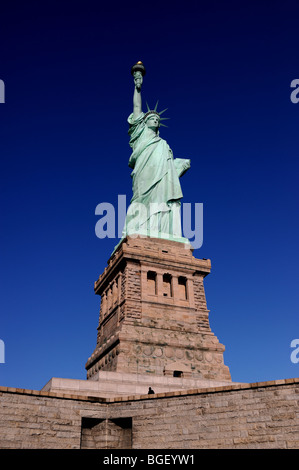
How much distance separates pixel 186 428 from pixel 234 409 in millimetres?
1576

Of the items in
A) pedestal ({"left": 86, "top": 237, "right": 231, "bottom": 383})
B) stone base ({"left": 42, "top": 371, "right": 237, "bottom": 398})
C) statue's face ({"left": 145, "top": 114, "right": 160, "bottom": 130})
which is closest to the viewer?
stone base ({"left": 42, "top": 371, "right": 237, "bottom": 398})

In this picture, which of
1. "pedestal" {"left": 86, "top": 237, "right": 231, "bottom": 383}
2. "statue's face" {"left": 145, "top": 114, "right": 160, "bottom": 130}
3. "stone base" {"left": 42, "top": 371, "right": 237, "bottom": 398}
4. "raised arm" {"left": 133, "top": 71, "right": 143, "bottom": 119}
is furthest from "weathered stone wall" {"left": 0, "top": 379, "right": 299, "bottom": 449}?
"raised arm" {"left": 133, "top": 71, "right": 143, "bottom": 119}

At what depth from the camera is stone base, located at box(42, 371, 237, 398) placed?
18.1 meters

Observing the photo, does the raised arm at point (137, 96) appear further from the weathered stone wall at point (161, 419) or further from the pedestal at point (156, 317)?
the weathered stone wall at point (161, 419)

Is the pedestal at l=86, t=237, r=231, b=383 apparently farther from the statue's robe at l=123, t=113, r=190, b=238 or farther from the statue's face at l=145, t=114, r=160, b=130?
the statue's face at l=145, t=114, r=160, b=130

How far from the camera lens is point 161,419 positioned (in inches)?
530

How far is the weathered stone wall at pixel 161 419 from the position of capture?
12.3 meters

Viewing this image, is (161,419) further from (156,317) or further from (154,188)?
(154,188)

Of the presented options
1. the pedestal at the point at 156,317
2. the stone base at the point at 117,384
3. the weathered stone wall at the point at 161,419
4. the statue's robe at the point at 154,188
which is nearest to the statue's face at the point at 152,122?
the statue's robe at the point at 154,188

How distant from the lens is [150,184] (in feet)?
108

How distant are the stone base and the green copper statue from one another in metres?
11.3

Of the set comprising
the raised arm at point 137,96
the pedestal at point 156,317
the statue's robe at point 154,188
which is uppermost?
the raised arm at point 137,96
